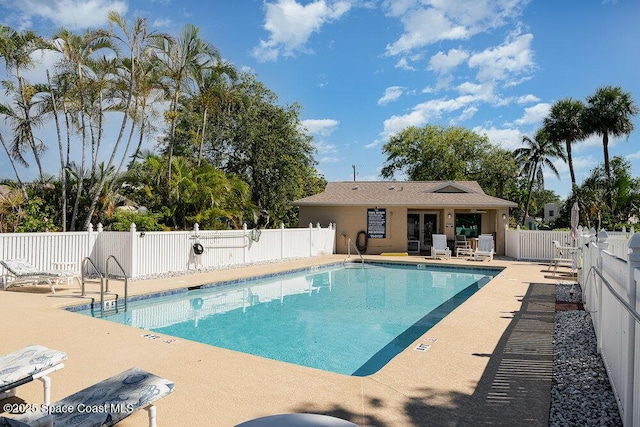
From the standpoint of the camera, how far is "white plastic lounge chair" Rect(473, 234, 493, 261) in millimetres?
17750

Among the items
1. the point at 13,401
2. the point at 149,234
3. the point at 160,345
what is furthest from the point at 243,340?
the point at 149,234

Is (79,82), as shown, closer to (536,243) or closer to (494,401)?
(494,401)

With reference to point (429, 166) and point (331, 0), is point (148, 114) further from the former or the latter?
point (429, 166)

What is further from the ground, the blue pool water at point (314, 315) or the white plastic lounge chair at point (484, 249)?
the white plastic lounge chair at point (484, 249)

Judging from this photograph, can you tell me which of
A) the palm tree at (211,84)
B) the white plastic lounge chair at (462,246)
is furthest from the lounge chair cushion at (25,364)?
the white plastic lounge chair at (462,246)

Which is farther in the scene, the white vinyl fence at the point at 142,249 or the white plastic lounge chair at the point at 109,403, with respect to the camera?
the white vinyl fence at the point at 142,249

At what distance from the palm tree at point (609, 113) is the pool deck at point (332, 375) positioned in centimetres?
2531

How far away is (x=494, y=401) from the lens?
12.8ft

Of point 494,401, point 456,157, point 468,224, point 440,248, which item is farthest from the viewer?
point 456,157

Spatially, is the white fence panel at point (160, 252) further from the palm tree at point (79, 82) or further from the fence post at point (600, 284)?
the fence post at point (600, 284)

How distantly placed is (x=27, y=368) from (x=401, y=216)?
61.6ft

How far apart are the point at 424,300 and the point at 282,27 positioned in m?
11.5

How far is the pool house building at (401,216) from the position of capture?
20.5 meters

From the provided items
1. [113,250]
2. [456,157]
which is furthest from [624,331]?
[456,157]
